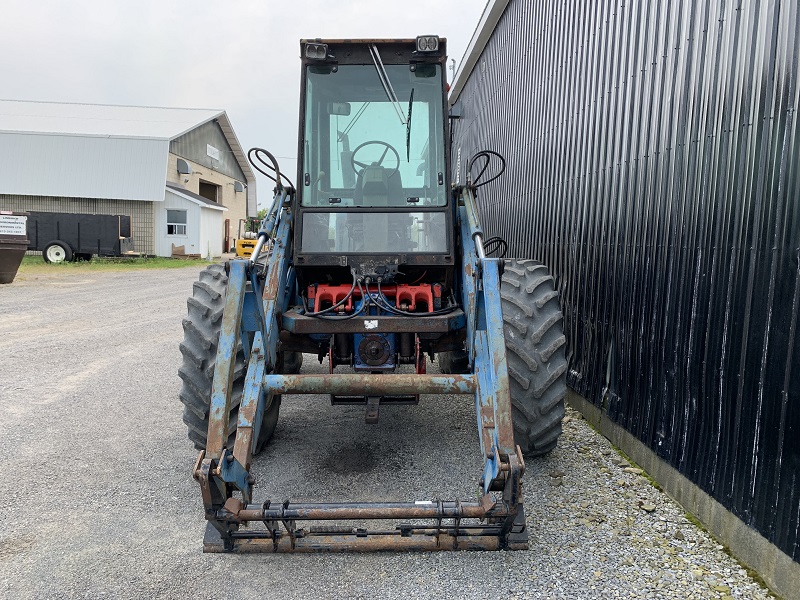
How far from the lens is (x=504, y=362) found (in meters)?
3.37

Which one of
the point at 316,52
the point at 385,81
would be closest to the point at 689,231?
the point at 385,81

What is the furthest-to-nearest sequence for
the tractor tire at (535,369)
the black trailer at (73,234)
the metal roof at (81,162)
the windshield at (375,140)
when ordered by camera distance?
the metal roof at (81,162) → the black trailer at (73,234) → the windshield at (375,140) → the tractor tire at (535,369)

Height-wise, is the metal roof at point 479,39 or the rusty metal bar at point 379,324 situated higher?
the metal roof at point 479,39

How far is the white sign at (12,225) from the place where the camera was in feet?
49.2

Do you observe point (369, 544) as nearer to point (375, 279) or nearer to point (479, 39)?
point (375, 279)

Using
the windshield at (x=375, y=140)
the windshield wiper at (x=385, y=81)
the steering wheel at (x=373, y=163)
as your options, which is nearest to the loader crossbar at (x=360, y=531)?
the windshield at (x=375, y=140)

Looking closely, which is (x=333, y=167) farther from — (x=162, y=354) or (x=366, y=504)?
(x=162, y=354)

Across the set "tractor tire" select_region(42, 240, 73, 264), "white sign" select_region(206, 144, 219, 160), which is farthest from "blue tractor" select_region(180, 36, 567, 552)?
"white sign" select_region(206, 144, 219, 160)

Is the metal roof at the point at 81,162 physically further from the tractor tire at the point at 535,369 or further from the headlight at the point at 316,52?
the tractor tire at the point at 535,369

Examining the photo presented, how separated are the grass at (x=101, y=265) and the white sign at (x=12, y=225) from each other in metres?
4.11

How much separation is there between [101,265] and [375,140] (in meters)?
22.3

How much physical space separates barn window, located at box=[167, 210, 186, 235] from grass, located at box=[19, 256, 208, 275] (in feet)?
4.87

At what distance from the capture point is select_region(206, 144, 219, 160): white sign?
119 feet

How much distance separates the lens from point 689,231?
390 cm
